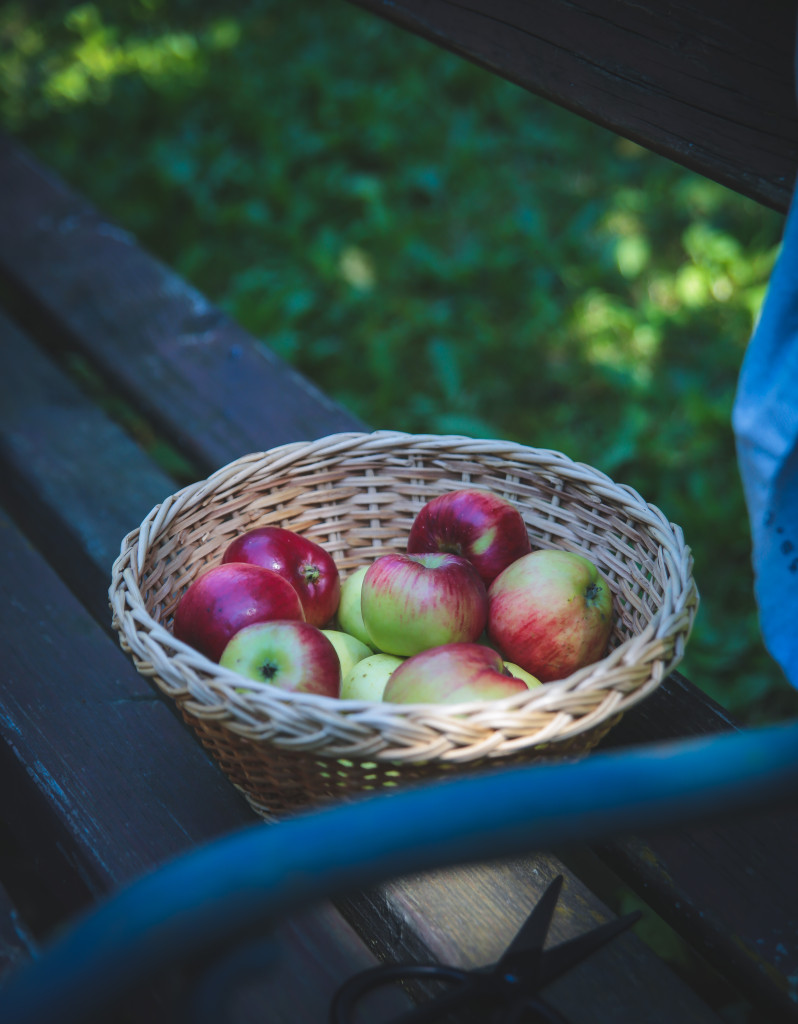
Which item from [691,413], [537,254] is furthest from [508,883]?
[537,254]

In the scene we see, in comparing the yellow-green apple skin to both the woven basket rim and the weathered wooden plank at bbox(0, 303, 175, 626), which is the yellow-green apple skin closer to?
the woven basket rim

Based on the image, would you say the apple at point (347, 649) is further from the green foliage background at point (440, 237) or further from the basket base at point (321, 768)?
the green foliage background at point (440, 237)

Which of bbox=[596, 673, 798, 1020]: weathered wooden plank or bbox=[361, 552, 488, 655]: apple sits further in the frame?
bbox=[361, 552, 488, 655]: apple

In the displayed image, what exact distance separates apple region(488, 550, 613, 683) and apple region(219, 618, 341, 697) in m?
0.26

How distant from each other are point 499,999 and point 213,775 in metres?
0.46

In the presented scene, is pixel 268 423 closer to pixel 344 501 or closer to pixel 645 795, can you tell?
pixel 344 501

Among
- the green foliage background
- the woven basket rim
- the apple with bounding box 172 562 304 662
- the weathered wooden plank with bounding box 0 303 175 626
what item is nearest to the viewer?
the woven basket rim

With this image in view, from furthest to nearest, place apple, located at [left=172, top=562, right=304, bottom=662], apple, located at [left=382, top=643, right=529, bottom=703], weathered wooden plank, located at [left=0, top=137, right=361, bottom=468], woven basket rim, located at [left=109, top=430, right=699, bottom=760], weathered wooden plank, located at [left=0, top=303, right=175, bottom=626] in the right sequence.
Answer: weathered wooden plank, located at [left=0, top=137, right=361, bottom=468] → weathered wooden plank, located at [left=0, top=303, right=175, bottom=626] → apple, located at [left=172, top=562, right=304, bottom=662] → apple, located at [left=382, top=643, right=529, bottom=703] → woven basket rim, located at [left=109, top=430, right=699, bottom=760]

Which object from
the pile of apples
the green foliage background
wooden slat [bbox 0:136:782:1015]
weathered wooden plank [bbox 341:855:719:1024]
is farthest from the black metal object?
the green foliage background

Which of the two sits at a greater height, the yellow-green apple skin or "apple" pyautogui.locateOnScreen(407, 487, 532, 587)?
"apple" pyautogui.locateOnScreen(407, 487, 532, 587)

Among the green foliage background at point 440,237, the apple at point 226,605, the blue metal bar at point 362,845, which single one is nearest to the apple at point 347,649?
the apple at point 226,605

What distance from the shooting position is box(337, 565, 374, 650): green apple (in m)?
1.33

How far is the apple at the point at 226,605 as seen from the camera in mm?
1107

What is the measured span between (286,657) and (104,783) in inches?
12.1
